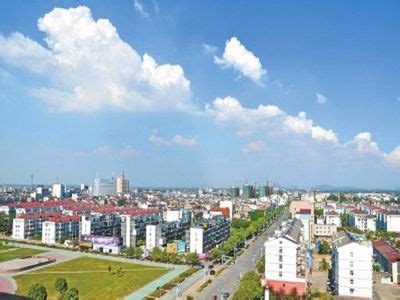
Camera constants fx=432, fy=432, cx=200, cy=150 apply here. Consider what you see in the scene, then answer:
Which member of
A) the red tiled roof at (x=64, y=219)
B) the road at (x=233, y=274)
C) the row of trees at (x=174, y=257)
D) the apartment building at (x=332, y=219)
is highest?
the red tiled roof at (x=64, y=219)

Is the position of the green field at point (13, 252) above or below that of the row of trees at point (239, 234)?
below

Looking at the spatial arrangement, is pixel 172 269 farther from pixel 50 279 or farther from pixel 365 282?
pixel 365 282

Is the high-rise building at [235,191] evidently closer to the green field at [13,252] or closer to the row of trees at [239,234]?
the row of trees at [239,234]

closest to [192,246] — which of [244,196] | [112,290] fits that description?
[112,290]

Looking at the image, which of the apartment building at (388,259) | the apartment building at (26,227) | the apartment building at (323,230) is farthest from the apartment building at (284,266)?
the apartment building at (26,227)

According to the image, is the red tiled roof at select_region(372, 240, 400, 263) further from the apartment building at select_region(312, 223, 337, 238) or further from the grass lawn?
the grass lawn

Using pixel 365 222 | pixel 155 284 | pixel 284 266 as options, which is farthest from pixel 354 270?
pixel 365 222

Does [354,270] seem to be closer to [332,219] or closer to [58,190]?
[332,219]
